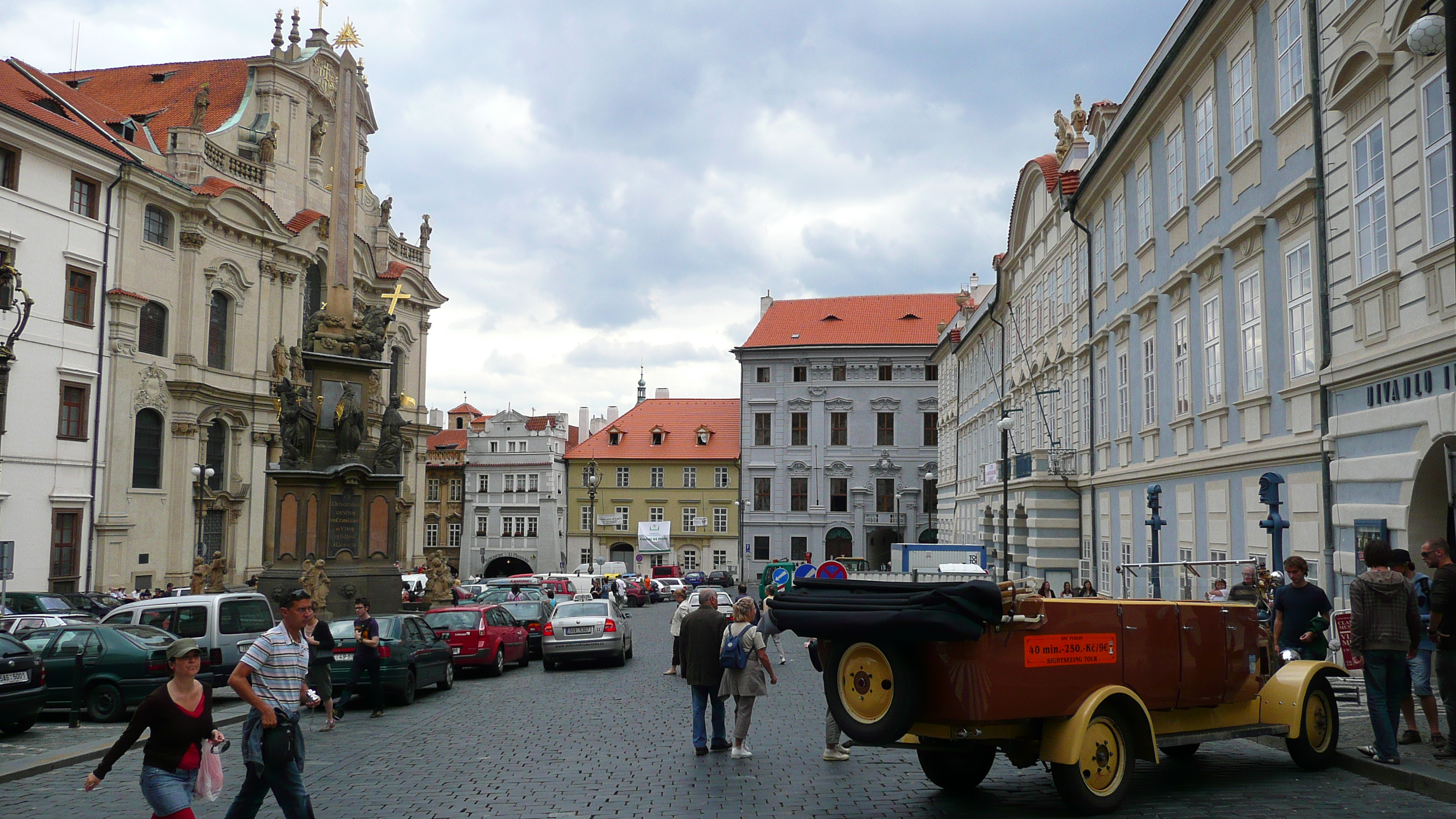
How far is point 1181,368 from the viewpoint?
21.8 meters

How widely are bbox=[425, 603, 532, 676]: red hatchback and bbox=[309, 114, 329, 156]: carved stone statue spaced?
3787cm

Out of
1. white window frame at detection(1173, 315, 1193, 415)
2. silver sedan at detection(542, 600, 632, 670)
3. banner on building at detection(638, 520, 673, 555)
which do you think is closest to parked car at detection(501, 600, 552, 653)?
silver sedan at detection(542, 600, 632, 670)

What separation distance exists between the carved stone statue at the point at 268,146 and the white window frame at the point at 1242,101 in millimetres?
43060

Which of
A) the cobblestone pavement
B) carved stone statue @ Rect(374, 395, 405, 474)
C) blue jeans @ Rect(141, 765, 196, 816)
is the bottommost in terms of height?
the cobblestone pavement

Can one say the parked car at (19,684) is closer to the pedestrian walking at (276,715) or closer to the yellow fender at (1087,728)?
the pedestrian walking at (276,715)

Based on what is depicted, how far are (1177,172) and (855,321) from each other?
52.3m

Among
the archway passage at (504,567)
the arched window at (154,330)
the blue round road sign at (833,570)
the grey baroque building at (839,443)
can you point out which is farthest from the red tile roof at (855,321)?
the blue round road sign at (833,570)

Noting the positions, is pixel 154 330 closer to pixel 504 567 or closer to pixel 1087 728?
pixel 504 567

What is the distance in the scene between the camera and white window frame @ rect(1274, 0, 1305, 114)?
16.3 metres

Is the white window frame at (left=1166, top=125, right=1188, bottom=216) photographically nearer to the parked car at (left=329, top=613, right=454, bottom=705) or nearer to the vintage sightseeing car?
the vintage sightseeing car

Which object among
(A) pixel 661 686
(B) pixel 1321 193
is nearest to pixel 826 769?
(A) pixel 661 686

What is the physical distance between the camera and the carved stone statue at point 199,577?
100 feet

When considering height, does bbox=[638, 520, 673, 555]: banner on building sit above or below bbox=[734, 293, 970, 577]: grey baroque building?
below

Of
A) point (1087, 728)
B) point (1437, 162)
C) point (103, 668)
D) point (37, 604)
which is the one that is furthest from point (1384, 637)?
point (37, 604)
